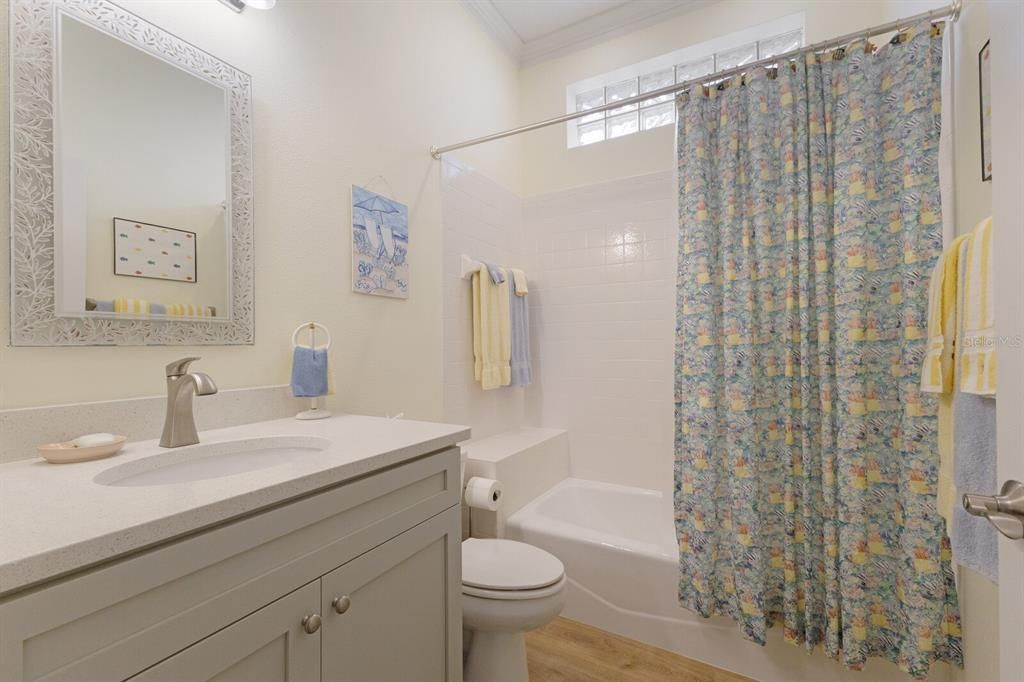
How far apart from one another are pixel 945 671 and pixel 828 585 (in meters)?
0.44

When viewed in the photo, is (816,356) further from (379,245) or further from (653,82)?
(653,82)

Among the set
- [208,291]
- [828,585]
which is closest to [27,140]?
[208,291]

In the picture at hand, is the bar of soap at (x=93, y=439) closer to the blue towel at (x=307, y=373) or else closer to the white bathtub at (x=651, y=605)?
the blue towel at (x=307, y=373)

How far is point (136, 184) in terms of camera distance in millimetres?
1102

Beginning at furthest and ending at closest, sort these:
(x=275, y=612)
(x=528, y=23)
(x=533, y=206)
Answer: (x=533, y=206) → (x=528, y=23) → (x=275, y=612)

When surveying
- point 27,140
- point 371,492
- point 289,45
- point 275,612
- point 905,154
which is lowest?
point 275,612

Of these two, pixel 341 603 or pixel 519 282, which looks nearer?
pixel 341 603

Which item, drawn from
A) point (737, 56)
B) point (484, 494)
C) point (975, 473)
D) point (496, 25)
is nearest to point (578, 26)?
point (496, 25)

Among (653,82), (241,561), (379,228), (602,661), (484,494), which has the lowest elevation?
(602,661)

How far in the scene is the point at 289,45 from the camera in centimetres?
149

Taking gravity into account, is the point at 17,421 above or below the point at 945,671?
above

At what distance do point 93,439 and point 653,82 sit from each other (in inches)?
120

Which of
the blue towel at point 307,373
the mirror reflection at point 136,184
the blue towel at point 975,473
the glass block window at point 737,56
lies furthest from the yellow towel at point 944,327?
the glass block window at point 737,56

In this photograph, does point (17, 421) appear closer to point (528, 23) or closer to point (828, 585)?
point (828, 585)
